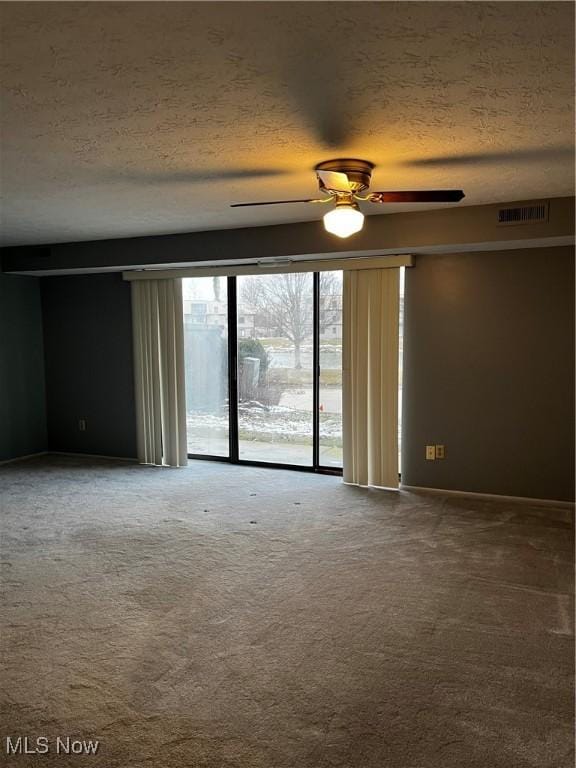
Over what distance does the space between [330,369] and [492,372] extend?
1550mm

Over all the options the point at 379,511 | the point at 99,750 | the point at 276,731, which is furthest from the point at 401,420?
the point at 99,750

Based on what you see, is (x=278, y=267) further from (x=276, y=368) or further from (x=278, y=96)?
(x=278, y=96)

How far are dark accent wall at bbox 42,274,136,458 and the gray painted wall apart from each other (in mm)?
110

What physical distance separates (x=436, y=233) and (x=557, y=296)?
1129mm

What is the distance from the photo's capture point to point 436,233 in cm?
432

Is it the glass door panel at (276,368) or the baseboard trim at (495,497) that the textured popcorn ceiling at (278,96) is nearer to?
the glass door panel at (276,368)

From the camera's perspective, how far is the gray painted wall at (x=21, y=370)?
635cm

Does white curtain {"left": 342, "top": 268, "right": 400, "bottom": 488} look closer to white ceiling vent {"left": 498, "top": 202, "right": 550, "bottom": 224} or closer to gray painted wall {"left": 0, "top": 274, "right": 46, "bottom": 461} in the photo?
white ceiling vent {"left": 498, "top": 202, "right": 550, "bottom": 224}

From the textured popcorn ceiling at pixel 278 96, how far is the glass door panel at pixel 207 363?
245 centimetres

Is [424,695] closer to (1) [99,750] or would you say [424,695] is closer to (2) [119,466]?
(1) [99,750]

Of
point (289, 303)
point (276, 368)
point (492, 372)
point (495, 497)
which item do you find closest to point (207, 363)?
point (276, 368)

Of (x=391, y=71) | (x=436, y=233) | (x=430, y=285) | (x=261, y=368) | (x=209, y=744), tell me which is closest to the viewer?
(x=391, y=71)

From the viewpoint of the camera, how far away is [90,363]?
6.60 meters

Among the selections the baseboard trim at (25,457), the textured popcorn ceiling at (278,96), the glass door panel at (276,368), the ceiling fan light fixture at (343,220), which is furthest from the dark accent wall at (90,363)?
the ceiling fan light fixture at (343,220)
